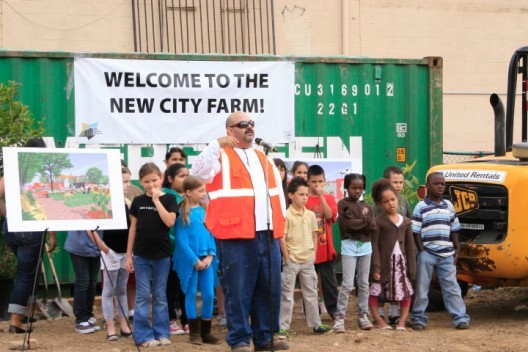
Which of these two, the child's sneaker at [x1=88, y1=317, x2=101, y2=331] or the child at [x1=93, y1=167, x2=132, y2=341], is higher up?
the child at [x1=93, y1=167, x2=132, y2=341]

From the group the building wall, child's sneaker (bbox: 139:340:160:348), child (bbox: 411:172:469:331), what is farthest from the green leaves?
the building wall

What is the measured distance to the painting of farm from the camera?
808 centimetres

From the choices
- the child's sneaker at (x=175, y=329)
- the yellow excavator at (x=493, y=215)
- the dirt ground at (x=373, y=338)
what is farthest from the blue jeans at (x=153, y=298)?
the yellow excavator at (x=493, y=215)

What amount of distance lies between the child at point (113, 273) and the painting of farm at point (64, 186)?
682 mm

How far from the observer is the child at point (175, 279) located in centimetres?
930

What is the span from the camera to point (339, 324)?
9344 millimetres

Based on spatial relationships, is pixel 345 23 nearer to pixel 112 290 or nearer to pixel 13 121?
pixel 13 121

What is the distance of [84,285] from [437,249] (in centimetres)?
335

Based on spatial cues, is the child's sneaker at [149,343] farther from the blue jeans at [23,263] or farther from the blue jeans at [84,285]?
the blue jeans at [23,263]

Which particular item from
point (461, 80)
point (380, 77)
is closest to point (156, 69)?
point (380, 77)

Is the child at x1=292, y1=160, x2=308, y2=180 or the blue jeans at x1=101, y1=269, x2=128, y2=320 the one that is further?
the child at x1=292, y1=160, x2=308, y2=180

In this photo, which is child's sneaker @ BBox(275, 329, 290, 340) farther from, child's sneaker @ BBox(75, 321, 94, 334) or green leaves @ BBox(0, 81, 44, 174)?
green leaves @ BBox(0, 81, 44, 174)

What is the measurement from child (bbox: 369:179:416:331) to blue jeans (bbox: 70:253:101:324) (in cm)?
263

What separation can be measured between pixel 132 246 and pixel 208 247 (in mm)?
666
